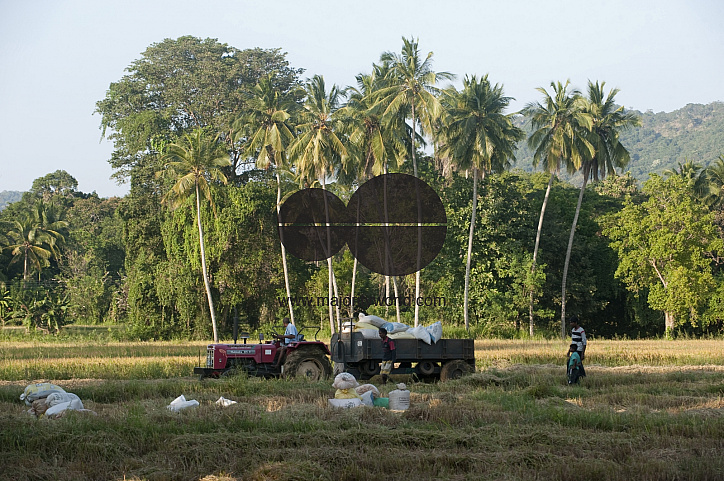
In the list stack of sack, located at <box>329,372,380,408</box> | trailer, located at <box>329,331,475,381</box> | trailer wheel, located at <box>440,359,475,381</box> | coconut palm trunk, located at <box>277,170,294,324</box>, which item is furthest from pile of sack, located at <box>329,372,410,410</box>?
coconut palm trunk, located at <box>277,170,294,324</box>

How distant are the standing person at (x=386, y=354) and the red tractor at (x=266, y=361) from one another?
4.30 ft

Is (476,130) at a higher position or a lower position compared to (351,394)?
higher

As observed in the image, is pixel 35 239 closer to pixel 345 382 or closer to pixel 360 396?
pixel 345 382

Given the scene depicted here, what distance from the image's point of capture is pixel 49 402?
40.9ft

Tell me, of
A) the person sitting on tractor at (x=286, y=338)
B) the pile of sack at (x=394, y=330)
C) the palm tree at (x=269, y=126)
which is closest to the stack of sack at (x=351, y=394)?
the pile of sack at (x=394, y=330)

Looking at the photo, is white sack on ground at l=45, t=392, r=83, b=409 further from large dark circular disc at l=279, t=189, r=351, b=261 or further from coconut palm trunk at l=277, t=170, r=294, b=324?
coconut palm trunk at l=277, t=170, r=294, b=324

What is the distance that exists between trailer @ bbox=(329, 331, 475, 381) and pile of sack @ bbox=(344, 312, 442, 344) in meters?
0.11

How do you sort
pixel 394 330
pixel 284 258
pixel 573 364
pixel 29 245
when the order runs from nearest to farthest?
1. pixel 573 364
2. pixel 394 330
3. pixel 284 258
4. pixel 29 245

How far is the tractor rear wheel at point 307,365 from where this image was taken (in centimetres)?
1742

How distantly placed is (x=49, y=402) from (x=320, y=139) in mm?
28088

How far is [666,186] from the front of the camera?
45062 mm

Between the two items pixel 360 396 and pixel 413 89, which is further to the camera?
pixel 413 89

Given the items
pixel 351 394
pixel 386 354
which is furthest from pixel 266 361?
pixel 351 394

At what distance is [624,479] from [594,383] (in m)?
8.39
